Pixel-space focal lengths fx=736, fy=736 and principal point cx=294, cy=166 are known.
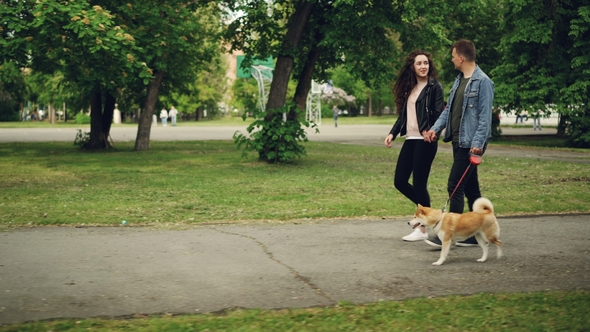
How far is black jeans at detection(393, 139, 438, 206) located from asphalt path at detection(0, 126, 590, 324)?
1.78 ft

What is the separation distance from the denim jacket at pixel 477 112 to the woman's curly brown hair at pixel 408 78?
62cm

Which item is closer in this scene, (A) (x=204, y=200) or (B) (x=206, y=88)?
(A) (x=204, y=200)

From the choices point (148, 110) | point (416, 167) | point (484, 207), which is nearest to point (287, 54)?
point (148, 110)

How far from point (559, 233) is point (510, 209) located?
204 cm

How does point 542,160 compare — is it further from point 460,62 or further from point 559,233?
point 460,62

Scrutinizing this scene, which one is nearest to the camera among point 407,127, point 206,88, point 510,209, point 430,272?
point 430,272

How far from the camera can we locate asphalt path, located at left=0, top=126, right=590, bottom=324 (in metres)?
5.45

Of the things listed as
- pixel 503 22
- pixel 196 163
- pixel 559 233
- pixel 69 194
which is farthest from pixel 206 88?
pixel 559 233

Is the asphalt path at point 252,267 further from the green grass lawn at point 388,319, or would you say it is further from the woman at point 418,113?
the woman at point 418,113

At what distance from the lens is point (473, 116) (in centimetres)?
730

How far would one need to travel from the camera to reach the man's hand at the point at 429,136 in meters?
7.57

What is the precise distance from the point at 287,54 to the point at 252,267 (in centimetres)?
1299

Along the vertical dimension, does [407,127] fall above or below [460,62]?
below

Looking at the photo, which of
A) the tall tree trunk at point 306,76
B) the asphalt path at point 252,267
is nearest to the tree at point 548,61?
the tall tree trunk at point 306,76
